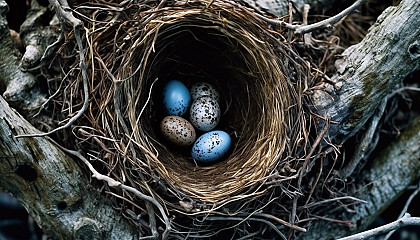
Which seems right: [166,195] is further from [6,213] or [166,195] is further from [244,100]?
[6,213]

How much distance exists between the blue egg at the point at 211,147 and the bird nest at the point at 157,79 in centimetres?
6

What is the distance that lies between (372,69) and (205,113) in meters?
0.74

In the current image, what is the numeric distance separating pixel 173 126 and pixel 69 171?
51 centimetres

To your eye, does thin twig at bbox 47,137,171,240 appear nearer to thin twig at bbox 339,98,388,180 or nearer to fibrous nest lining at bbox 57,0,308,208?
fibrous nest lining at bbox 57,0,308,208

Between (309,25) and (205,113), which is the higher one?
(309,25)

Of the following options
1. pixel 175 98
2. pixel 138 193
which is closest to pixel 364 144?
pixel 175 98

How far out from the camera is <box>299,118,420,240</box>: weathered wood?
2289mm

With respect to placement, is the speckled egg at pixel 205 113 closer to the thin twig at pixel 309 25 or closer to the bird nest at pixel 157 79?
the bird nest at pixel 157 79

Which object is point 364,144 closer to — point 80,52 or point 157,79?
point 157,79

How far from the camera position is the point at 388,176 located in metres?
2.34

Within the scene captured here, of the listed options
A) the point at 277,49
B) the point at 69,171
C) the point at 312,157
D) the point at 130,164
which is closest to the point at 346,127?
the point at 312,157

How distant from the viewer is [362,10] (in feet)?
8.41

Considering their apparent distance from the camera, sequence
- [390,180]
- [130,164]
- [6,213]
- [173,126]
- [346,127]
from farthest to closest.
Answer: [6,213] < [390,180] < [173,126] < [346,127] < [130,164]

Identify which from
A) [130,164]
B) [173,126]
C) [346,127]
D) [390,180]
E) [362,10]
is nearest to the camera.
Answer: [130,164]
